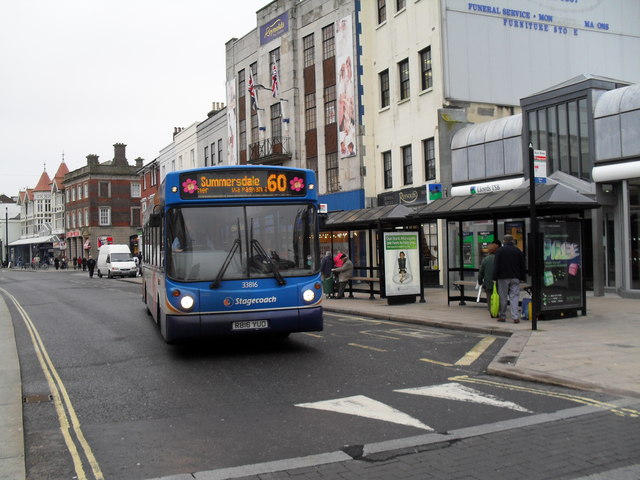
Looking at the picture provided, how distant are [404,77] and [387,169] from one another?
4180mm

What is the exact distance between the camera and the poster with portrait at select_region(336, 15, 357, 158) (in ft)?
96.6

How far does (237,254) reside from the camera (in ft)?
31.1

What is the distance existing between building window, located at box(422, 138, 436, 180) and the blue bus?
52.5 feet

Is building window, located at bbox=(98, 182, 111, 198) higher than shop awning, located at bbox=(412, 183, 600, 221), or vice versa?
building window, located at bbox=(98, 182, 111, 198)

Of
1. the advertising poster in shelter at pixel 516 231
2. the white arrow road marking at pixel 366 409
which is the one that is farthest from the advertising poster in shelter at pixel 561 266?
the white arrow road marking at pixel 366 409

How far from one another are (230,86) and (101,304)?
81.7 ft

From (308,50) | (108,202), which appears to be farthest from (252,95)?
(108,202)

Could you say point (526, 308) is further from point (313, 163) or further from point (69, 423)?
point (313, 163)

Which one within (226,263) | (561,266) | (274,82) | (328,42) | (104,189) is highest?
(328,42)

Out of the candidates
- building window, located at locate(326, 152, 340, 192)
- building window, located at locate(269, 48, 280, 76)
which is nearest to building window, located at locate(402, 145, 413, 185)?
building window, located at locate(326, 152, 340, 192)

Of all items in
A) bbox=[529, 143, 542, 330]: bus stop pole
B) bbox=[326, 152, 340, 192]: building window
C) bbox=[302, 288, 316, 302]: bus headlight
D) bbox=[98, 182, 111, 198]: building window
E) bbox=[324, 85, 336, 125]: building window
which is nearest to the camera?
bbox=[302, 288, 316, 302]: bus headlight

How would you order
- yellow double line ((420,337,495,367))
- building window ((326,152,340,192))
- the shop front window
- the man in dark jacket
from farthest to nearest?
building window ((326,152,340,192))
the shop front window
the man in dark jacket
yellow double line ((420,337,495,367))

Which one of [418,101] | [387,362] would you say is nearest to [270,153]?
[418,101]

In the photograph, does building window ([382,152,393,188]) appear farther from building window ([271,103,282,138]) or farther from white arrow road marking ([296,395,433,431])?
white arrow road marking ([296,395,433,431])
